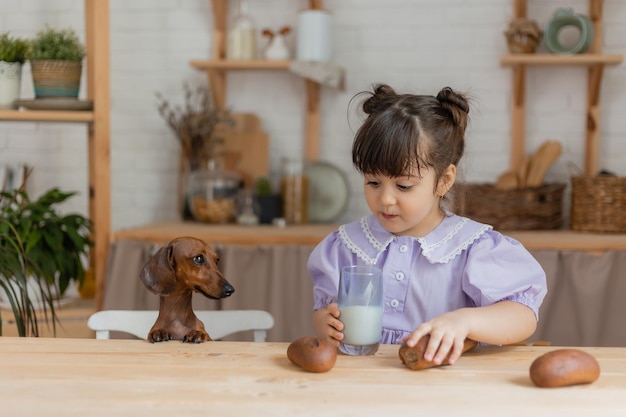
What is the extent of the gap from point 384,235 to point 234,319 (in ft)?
1.19

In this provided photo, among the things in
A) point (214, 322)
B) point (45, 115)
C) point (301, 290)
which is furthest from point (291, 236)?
point (214, 322)

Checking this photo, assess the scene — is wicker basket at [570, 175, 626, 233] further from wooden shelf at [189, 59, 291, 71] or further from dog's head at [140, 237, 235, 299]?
dog's head at [140, 237, 235, 299]

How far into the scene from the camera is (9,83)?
2756 millimetres

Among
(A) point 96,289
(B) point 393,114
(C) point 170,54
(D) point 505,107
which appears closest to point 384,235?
(B) point 393,114

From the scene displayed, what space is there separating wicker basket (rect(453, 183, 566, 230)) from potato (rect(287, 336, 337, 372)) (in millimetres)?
1848

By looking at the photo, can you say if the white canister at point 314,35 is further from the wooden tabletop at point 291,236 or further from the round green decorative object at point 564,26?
the round green decorative object at point 564,26

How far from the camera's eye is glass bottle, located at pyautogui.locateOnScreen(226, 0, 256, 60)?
11.0ft

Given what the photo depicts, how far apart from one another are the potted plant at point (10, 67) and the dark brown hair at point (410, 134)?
5.00 ft

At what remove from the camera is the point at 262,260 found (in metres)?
2.90

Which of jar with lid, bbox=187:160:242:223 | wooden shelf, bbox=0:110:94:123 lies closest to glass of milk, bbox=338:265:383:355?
wooden shelf, bbox=0:110:94:123

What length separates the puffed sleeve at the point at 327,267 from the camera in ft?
5.54

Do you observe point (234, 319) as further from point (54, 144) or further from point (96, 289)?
point (54, 144)

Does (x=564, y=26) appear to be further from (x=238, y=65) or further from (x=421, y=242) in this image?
(x=421, y=242)

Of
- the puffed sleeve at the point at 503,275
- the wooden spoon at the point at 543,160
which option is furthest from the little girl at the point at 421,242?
the wooden spoon at the point at 543,160
